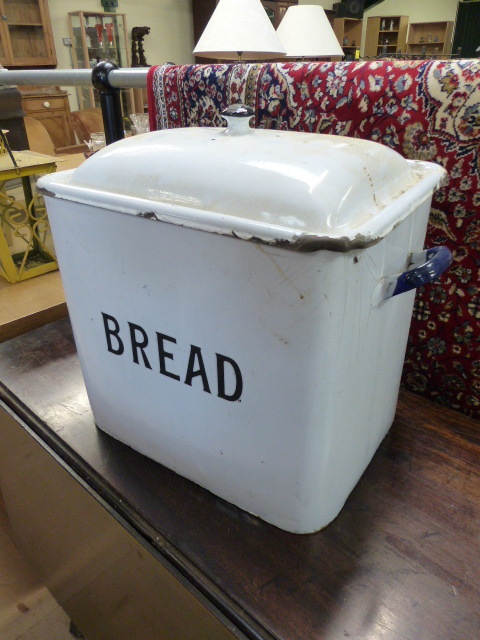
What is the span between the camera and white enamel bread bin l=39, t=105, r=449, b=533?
0.36 meters

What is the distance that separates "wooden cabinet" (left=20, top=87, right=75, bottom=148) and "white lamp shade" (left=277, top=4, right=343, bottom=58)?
8.71 feet

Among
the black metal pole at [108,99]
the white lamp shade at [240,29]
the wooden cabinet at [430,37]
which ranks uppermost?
the wooden cabinet at [430,37]

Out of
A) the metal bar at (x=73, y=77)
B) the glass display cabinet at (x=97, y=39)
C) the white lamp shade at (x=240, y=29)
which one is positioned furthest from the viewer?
the glass display cabinet at (x=97, y=39)

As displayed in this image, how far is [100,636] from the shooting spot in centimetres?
77

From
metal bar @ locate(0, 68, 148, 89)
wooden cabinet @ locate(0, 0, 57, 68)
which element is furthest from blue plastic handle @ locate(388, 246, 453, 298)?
wooden cabinet @ locate(0, 0, 57, 68)

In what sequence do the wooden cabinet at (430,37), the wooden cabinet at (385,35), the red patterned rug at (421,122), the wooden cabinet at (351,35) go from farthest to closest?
1. the wooden cabinet at (430,37)
2. the wooden cabinet at (385,35)
3. the wooden cabinet at (351,35)
4. the red patterned rug at (421,122)

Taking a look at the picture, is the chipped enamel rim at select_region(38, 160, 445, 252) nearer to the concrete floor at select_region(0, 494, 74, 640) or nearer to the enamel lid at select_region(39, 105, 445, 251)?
the enamel lid at select_region(39, 105, 445, 251)

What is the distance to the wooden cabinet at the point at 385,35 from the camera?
8.01 meters

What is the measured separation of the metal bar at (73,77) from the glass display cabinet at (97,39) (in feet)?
11.7

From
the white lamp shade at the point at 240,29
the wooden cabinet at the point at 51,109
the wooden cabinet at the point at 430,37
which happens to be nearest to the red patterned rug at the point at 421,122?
the white lamp shade at the point at 240,29

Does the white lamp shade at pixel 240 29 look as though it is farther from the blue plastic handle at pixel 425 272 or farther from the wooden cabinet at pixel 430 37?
the wooden cabinet at pixel 430 37

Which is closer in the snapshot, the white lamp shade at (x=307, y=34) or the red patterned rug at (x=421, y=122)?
the red patterned rug at (x=421, y=122)

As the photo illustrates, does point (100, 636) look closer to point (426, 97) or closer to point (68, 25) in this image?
point (426, 97)

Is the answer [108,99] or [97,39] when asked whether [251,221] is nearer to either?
[108,99]
